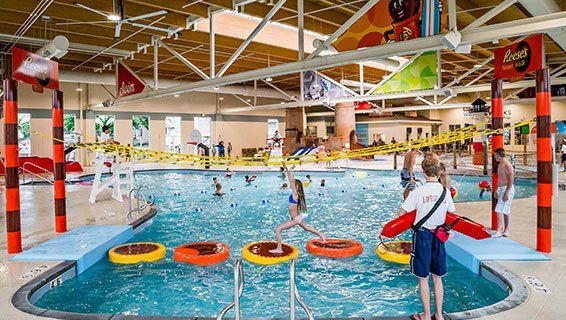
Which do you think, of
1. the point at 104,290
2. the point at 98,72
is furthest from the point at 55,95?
the point at 98,72

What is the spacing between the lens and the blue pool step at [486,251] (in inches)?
216

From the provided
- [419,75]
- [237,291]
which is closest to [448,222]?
[237,291]

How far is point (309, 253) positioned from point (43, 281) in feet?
12.4

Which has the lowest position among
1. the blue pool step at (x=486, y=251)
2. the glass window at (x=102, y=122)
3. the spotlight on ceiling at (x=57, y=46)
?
the blue pool step at (x=486, y=251)

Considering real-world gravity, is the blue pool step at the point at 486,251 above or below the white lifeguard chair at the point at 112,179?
below

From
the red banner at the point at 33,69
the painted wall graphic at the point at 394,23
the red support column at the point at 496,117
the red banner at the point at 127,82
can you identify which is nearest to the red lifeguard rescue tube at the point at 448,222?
the red support column at the point at 496,117

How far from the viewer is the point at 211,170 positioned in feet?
72.7

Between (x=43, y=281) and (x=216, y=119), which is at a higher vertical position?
(x=216, y=119)

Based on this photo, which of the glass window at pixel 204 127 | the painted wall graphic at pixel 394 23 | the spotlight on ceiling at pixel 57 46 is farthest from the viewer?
the glass window at pixel 204 127

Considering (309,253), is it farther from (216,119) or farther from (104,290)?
(216,119)

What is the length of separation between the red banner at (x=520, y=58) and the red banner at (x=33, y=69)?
7.40 m

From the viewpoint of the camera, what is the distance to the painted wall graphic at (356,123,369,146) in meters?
35.9

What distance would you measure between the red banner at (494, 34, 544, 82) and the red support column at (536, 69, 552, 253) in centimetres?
38

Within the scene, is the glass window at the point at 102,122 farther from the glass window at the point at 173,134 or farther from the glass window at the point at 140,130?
the glass window at the point at 173,134
